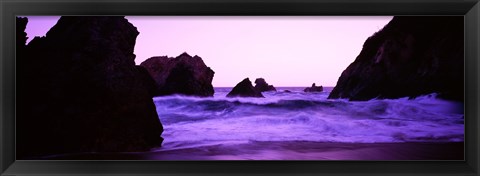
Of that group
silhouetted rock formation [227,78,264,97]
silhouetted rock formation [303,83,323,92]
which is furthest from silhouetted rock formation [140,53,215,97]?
silhouetted rock formation [303,83,323,92]

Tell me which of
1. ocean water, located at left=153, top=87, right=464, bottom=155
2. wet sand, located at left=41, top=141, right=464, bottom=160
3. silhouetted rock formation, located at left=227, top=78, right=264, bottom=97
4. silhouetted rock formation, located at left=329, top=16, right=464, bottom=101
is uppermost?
silhouetted rock formation, located at left=329, top=16, right=464, bottom=101

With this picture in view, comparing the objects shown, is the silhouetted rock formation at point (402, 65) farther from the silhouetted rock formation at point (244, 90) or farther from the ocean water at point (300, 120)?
the silhouetted rock formation at point (244, 90)

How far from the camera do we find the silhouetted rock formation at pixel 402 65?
3.02m

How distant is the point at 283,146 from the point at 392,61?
1187 mm

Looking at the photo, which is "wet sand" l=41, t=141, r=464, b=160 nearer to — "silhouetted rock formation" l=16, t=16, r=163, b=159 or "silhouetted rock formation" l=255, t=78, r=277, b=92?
"silhouetted rock formation" l=16, t=16, r=163, b=159

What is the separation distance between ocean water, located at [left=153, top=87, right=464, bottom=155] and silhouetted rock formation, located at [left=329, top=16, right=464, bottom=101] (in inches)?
3.5

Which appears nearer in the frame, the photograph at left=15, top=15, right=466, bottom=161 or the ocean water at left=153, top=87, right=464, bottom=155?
the photograph at left=15, top=15, right=466, bottom=161

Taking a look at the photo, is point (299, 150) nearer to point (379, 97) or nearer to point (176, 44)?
point (379, 97)

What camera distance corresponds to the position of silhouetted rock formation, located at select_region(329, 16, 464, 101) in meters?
3.02

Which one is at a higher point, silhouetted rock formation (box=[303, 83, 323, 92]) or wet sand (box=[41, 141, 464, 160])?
silhouetted rock formation (box=[303, 83, 323, 92])

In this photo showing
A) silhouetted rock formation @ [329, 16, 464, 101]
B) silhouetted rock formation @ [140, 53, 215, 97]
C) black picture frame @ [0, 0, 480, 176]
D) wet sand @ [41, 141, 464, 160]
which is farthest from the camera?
silhouetted rock formation @ [140, 53, 215, 97]

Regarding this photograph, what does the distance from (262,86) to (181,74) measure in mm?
670

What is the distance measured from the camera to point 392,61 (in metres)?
3.28

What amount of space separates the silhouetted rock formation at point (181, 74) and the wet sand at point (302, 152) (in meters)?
0.53
